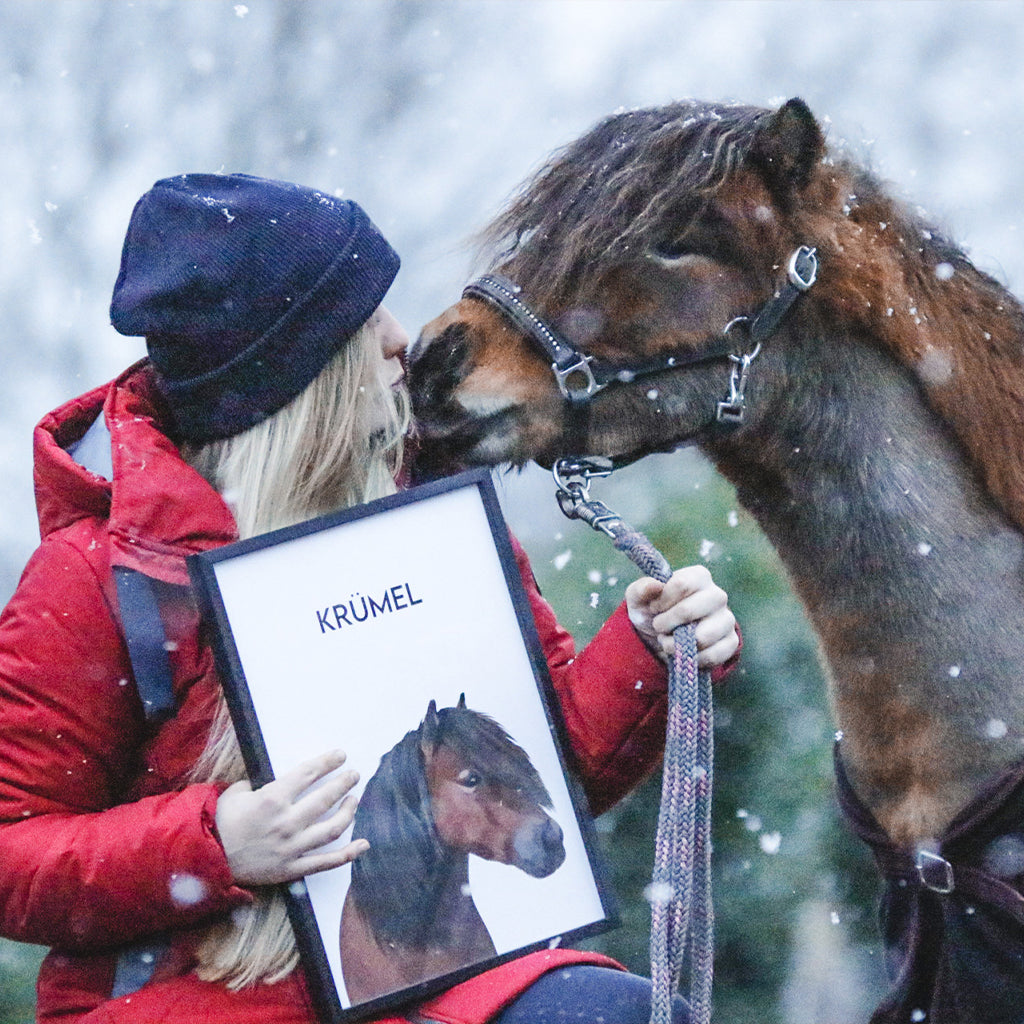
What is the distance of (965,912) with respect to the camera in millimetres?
1420

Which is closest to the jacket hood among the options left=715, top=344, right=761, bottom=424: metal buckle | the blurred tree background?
left=715, top=344, right=761, bottom=424: metal buckle

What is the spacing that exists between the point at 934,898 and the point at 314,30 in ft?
13.6

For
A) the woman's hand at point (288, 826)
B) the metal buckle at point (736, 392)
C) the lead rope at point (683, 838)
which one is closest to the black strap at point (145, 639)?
the woman's hand at point (288, 826)

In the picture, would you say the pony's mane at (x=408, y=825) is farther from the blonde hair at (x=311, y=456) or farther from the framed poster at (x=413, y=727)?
the blonde hair at (x=311, y=456)

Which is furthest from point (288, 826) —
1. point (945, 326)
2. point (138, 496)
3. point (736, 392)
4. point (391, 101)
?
point (391, 101)

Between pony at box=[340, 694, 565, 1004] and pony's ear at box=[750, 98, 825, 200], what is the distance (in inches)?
32.5

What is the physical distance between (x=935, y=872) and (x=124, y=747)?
978mm

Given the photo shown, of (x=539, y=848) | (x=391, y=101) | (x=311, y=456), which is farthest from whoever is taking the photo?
(x=391, y=101)

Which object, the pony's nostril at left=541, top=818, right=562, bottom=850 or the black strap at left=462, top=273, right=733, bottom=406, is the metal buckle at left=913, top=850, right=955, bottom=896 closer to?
the pony's nostril at left=541, top=818, right=562, bottom=850

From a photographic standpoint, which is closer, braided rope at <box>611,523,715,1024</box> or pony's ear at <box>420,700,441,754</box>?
braided rope at <box>611,523,715,1024</box>

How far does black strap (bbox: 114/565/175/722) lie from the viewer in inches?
49.1

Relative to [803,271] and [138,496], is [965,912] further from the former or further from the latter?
[138,496]

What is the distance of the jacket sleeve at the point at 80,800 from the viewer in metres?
1.17

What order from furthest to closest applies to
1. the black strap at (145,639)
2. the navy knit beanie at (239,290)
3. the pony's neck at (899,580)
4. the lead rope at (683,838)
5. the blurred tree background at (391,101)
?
the blurred tree background at (391,101)
the pony's neck at (899,580)
the navy knit beanie at (239,290)
the black strap at (145,639)
the lead rope at (683,838)
